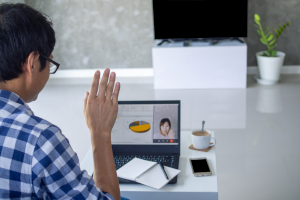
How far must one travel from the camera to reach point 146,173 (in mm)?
1383

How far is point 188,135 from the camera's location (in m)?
1.79

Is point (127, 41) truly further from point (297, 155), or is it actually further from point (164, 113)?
point (164, 113)

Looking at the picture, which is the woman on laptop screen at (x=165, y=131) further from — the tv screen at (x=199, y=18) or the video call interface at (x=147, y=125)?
the tv screen at (x=199, y=18)

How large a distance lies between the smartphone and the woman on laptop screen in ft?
0.51

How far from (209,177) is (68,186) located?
745 mm

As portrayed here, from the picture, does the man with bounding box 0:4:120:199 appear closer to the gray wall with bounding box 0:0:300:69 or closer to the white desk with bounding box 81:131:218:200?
the white desk with bounding box 81:131:218:200

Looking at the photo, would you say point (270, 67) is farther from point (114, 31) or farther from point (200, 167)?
point (200, 167)

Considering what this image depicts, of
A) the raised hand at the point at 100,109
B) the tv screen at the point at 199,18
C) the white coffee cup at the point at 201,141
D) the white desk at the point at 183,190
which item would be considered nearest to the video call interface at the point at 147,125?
the white coffee cup at the point at 201,141

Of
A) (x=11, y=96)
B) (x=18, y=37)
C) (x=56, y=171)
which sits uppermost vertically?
(x=18, y=37)

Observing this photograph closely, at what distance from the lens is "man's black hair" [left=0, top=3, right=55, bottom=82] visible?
2.66 feet

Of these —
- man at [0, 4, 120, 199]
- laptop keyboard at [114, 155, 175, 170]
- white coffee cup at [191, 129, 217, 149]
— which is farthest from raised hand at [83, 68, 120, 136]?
white coffee cup at [191, 129, 217, 149]

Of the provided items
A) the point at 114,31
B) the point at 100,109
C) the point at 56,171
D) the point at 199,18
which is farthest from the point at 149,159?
the point at 114,31

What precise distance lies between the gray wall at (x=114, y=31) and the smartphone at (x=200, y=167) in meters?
3.85

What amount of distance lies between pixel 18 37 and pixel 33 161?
1.06 feet
